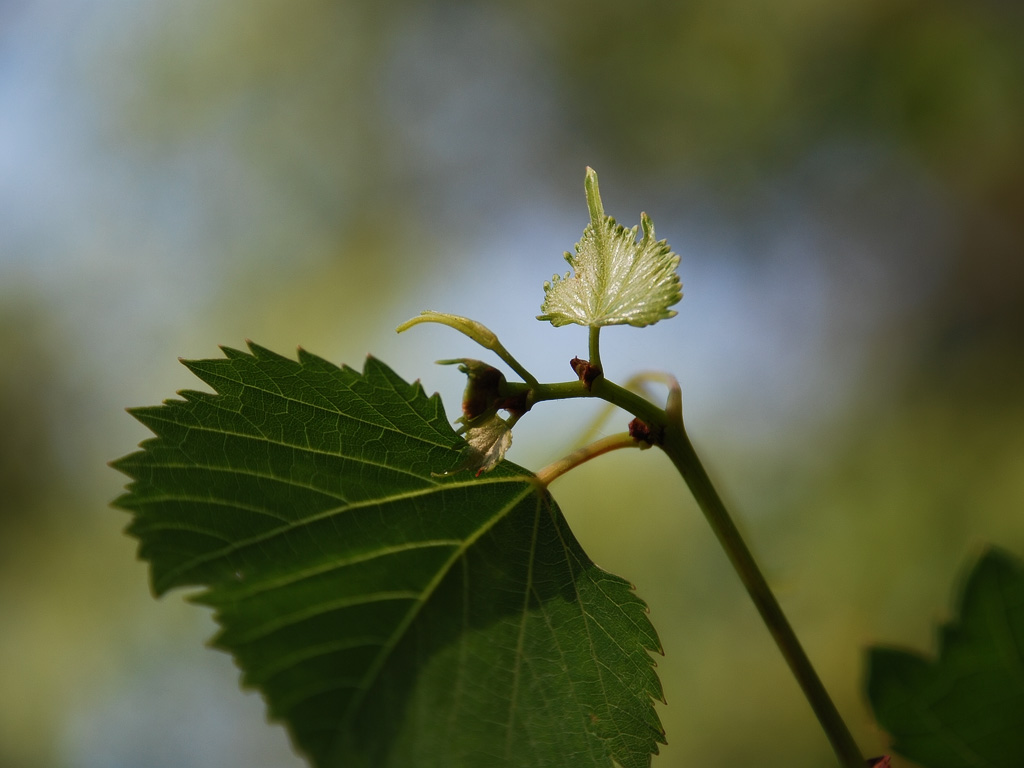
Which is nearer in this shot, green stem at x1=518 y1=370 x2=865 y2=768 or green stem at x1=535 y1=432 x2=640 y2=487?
green stem at x1=518 y1=370 x2=865 y2=768

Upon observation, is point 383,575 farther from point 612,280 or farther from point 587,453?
point 612,280

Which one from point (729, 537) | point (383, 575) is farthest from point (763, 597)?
point (383, 575)

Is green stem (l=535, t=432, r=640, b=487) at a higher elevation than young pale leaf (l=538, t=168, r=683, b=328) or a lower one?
lower

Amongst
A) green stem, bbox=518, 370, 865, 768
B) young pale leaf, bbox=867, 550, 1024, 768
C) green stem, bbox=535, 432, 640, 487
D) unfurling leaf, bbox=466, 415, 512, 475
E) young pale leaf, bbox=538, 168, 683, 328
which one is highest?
young pale leaf, bbox=538, 168, 683, 328

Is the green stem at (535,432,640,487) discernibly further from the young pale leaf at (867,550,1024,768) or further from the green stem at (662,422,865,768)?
the young pale leaf at (867,550,1024,768)

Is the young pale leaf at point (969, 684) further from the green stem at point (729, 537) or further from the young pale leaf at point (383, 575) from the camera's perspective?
the young pale leaf at point (383, 575)

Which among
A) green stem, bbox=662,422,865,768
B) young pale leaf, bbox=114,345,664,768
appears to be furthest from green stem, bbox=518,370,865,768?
young pale leaf, bbox=114,345,664,768

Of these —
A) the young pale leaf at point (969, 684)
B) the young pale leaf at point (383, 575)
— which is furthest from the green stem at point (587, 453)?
the young pale leaf at point (969, 684)
